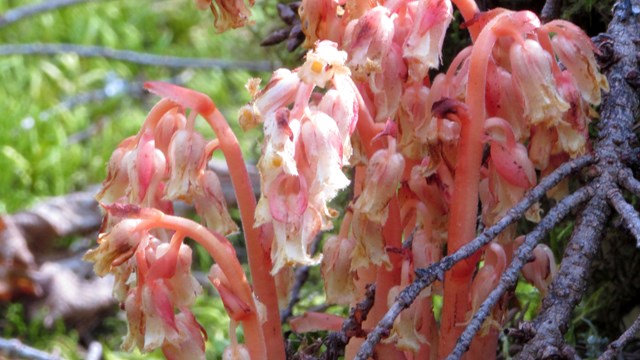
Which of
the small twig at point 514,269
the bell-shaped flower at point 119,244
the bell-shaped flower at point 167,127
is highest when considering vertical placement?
the bell-shaped flower at point 167,127

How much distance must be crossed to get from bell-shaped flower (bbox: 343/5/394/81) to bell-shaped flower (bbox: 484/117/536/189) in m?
0.16

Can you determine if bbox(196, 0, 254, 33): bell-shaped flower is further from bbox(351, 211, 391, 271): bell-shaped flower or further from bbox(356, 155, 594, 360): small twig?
bbox(356, 155, 594, 360): small twig

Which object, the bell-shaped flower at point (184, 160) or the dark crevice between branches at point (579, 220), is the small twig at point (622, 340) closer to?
the dark crevice between branches at point (579, 220)

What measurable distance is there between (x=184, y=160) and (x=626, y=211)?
54 centimetres

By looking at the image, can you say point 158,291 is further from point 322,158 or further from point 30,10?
point 30,10

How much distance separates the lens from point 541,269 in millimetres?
1309

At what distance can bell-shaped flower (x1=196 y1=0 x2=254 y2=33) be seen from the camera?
1.29 m

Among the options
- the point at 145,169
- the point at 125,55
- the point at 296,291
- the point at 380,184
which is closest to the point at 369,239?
the point at 380,184

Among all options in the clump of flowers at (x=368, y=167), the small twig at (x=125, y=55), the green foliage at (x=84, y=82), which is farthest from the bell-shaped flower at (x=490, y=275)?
the small twig at (x=125, y=55)

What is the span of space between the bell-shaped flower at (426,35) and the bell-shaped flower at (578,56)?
0.13 metres

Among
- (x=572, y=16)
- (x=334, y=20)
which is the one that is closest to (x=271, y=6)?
(x=572, y=16)

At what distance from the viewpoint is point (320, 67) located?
1.06 meters

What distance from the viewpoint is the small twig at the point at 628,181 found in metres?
1.19

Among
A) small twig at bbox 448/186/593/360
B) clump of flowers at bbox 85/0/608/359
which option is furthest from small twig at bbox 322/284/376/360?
small twig at bbox 448/186/593/360
